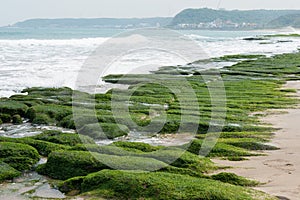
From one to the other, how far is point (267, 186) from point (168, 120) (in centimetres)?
604

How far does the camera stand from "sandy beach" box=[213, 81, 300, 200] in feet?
25.4

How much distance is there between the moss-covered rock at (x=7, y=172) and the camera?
849 cm

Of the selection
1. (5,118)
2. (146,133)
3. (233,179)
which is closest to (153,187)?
(233,179)

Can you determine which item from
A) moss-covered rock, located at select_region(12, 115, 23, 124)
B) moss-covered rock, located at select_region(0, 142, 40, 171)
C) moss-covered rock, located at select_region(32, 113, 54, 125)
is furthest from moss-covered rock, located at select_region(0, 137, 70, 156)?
moss-covered rock, located at select_region(12, 115, 23, 124)

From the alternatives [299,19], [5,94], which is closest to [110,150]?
[5,94]

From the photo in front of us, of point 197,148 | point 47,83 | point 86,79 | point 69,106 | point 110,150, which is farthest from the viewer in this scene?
point 86,79

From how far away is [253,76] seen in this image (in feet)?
89.7

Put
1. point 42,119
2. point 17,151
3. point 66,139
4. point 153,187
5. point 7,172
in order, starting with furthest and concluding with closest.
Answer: point 42,119 < point 66,139 < point 17,151 < point 7,172 < point 153,187

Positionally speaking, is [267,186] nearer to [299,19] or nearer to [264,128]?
[264,128]

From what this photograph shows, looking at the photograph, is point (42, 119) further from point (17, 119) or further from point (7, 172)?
point (7, 172)

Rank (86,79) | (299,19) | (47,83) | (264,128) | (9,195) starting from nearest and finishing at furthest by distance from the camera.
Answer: (9,195) → (264,128) → (47,83) → (86,79) → (299,19)

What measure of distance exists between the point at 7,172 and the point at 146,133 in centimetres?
516

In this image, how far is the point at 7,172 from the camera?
862 centimetres

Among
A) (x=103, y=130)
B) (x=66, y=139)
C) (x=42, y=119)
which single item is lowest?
(x=42, y=119)
